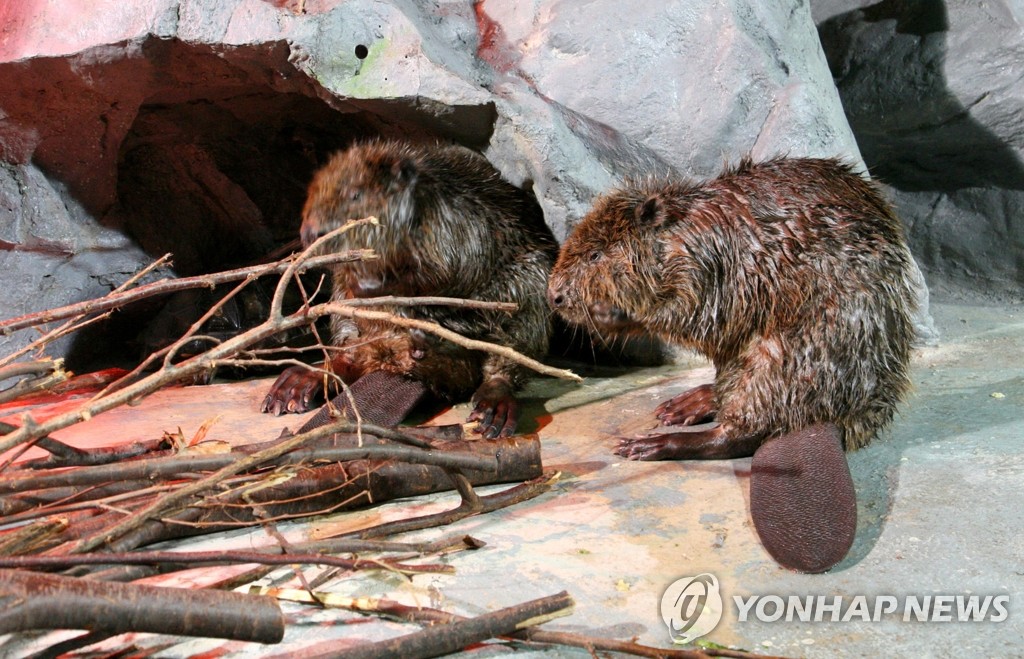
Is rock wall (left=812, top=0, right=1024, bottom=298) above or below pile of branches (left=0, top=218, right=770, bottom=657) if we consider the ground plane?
above

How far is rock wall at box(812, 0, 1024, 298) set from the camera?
4.43m

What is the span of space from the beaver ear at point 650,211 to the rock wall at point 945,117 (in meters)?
2.50

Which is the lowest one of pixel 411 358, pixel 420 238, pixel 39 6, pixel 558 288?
pixel 411 358

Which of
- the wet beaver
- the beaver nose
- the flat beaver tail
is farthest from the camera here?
the beaver nose

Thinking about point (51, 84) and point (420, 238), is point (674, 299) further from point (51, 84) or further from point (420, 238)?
point (51, 84)

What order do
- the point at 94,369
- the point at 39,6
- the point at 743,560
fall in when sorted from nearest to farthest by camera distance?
1. the point at 743,560
2. the point at 39,6
3. the point at 94,369

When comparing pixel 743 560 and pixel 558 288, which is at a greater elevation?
pixel 558 288

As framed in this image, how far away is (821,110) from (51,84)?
3.10m

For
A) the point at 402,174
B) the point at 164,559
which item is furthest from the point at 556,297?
the point at 164,559

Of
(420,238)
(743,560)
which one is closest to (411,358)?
(420,238)

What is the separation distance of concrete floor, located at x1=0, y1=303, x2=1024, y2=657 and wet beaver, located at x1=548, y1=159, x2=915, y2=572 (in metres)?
0.15

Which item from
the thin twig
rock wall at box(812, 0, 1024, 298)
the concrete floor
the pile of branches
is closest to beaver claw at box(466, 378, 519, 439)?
the concrete floor

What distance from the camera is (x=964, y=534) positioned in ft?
7.16

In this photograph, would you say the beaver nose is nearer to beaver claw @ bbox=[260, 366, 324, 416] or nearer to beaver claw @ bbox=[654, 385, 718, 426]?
beaver claw @ bbox=[654, 385, 718, 426]
